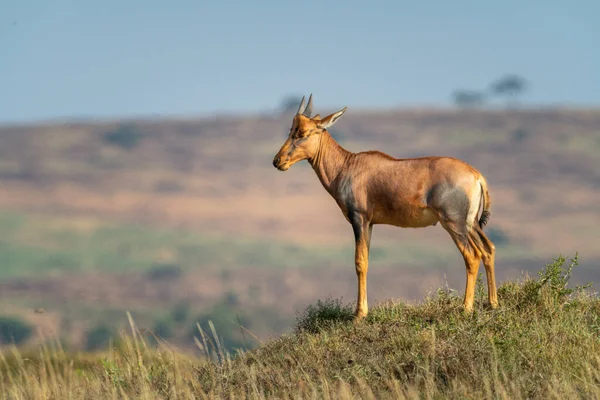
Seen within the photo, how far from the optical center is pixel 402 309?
15.2 metres

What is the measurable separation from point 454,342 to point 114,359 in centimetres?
589

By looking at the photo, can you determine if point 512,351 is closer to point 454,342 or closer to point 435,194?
point 454,342

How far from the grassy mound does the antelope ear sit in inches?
132

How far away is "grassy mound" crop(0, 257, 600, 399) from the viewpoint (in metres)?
11.4

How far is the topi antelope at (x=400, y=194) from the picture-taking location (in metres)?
14.0

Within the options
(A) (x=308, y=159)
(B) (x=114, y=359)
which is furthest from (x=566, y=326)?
(B) (x=114, y=359)

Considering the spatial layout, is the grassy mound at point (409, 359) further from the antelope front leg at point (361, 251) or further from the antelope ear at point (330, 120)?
the antelope ear at point (330, 120)

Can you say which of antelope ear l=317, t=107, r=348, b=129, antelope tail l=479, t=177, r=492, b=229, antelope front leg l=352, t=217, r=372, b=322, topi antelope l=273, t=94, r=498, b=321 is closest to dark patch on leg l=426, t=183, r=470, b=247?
topi antelope l=273, t=94, r=498, b=321

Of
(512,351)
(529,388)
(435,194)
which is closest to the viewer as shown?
(529,388)

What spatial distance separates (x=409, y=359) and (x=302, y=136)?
440cm

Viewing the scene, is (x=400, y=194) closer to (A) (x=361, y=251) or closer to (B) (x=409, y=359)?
(A) (x=361, y=251)

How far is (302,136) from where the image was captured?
581 inches

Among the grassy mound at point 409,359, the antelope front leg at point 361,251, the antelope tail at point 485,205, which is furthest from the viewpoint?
the antelope tail at point 485,205

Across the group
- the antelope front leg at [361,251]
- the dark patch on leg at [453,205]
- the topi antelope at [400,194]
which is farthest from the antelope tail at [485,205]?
the antelope front leg at [361,251]
